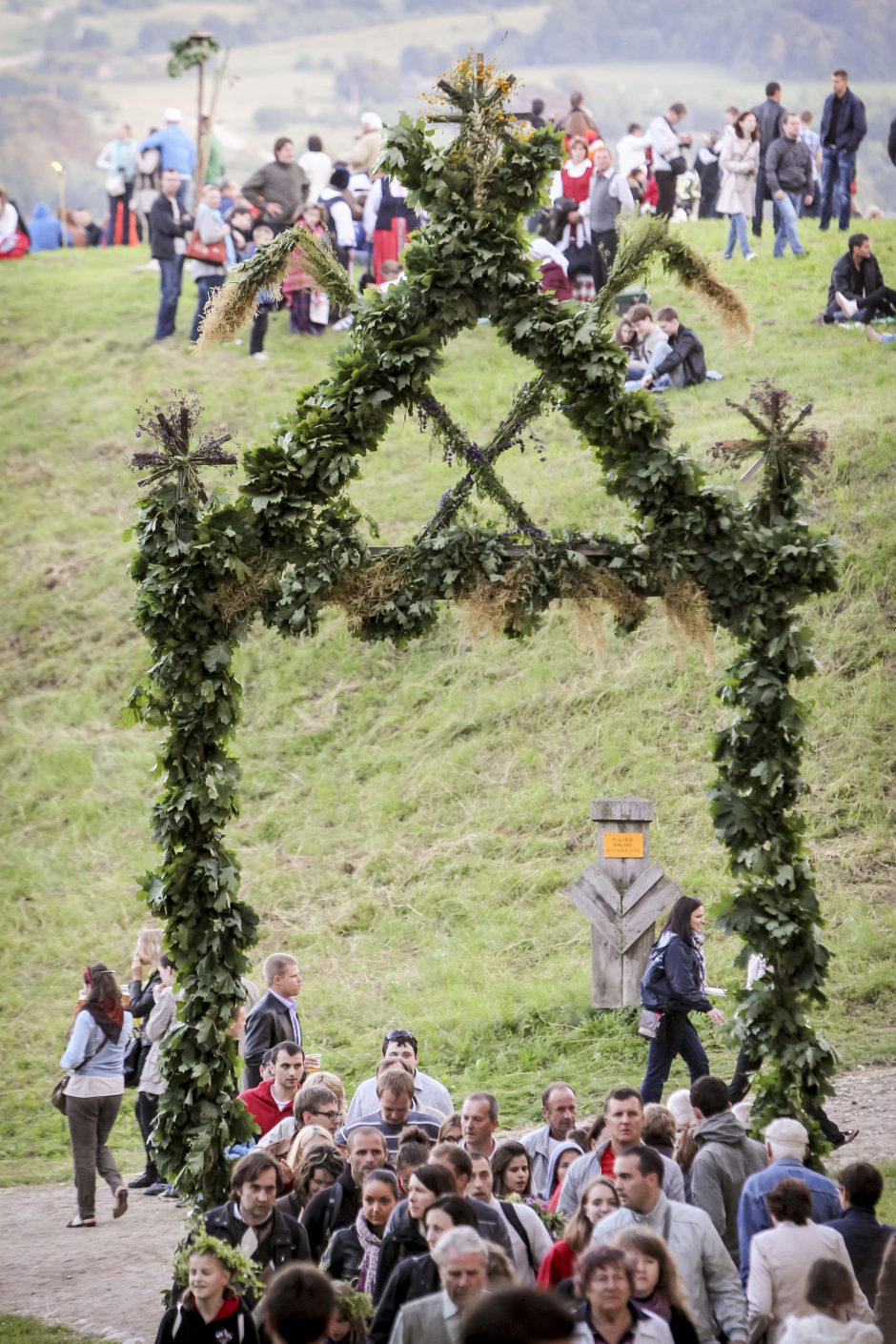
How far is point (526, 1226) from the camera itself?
7.71m

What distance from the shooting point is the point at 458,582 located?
388 inches

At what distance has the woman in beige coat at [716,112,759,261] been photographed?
1069 inches

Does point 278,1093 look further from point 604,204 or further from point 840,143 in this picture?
point 840,143

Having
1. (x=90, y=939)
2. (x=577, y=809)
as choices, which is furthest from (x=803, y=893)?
(x=90, y=939)

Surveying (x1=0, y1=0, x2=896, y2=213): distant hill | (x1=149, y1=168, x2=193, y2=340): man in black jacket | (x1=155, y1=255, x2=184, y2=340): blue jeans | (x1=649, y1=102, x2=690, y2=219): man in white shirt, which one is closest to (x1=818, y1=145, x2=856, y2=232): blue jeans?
(x1=649, y1=102, x2=690, y2=219): man in white shirt

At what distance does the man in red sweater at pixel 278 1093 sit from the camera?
10523 millimetres

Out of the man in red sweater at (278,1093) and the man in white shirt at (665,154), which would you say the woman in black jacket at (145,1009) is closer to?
the man in red sweater at (278,1093)

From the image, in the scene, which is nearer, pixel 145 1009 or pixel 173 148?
pixel 145 1009

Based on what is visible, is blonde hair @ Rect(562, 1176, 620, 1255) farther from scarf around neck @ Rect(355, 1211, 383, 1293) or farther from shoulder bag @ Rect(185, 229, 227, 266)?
shoulder bag @ Rect(185, 229, 227, 266)

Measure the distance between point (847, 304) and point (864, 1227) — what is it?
65.7ft

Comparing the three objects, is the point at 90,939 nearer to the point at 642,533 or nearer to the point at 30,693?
the point at 30,693

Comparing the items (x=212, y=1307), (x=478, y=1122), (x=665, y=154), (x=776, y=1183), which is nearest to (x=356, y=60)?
(x=665, y=154)

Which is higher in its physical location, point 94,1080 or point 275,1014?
point 275,1014

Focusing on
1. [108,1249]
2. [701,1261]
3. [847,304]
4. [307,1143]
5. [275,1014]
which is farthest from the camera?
[847,304]
